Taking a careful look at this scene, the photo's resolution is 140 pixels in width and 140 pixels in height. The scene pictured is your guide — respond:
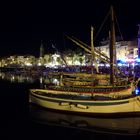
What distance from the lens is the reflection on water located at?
26562 mm

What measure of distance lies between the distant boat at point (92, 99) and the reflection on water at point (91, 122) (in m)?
0.84

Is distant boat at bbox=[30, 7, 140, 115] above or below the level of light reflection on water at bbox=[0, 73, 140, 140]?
above

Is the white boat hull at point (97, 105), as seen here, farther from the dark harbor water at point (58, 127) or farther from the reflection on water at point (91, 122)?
the dark harbor water at point (58, 127)

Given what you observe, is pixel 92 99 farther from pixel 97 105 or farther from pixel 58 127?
pixel 58 127

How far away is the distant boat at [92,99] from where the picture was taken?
3062 centimetres

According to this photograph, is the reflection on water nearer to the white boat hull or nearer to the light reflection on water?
the light reflection on water

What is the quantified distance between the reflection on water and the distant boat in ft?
2.74

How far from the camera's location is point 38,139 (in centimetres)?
2495

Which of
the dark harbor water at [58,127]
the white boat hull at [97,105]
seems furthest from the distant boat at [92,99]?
the dark harbor water at [58,127]

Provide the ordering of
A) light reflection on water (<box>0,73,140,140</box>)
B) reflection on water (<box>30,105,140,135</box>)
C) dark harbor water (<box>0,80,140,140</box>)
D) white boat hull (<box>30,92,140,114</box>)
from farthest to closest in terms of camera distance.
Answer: white boat hull (<box>30,92,140,114</box>)
reflection on water (<box>30,105,140,135</box>)
light reflection on water (<box>0,73,140,140</box>)
dark harbor water (<box>0,80,140,140</box>)

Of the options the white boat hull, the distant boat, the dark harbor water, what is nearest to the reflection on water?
the dark harbor water

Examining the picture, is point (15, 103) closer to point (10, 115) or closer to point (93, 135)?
point (10, 115)

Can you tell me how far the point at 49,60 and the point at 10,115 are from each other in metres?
161

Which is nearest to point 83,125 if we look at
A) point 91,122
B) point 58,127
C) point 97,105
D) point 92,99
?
point 91,122
